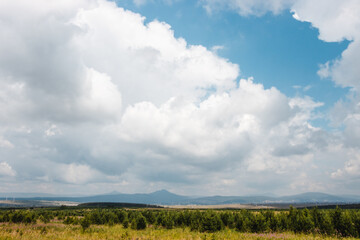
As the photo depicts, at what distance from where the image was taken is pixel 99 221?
5222 centimetres

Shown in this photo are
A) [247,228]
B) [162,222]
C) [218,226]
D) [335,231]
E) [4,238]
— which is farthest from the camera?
[162,222]

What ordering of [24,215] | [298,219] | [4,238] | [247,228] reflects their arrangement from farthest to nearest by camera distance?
[24,215]
[247,228]
[298,219]
[4,238]

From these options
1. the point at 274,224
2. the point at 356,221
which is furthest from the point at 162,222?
the point at 356,221

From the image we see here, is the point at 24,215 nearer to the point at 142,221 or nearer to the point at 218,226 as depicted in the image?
the point at 142,221

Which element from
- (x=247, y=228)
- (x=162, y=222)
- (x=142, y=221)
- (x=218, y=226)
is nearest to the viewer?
(x=247, y=228)

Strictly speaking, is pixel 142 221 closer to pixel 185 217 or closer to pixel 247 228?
pixel 185 217

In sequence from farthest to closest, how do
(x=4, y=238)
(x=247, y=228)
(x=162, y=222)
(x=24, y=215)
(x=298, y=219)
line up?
(x=24, y=215) < (x=162, y=222) < (x=247, y=228) < (x=298, y=219) < (x=4, y=238)

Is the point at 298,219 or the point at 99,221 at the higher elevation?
the point at 298,219

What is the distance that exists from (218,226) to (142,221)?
13233 mm

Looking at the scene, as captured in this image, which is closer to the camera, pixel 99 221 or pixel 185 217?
pixel 185 217

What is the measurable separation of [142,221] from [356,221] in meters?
31.6

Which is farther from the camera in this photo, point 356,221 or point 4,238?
point 356,221

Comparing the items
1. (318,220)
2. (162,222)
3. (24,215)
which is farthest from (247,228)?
(24,215)

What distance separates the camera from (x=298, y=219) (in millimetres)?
32406
